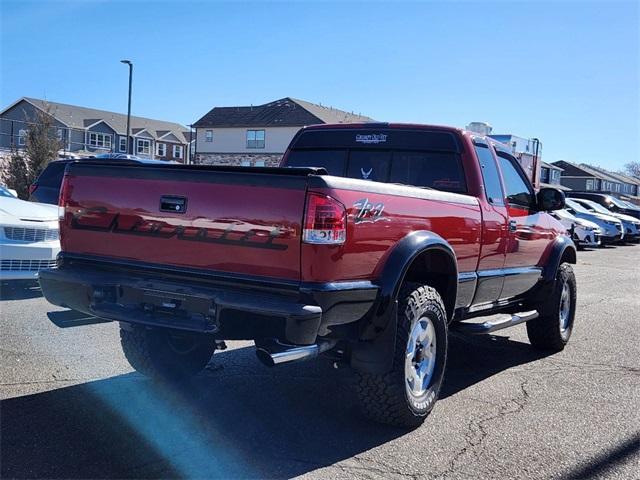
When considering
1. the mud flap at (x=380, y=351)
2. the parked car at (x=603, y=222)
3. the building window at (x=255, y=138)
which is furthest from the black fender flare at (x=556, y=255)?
the building window at (x=255, y=138)

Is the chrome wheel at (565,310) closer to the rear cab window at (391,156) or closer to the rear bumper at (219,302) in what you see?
the rear cab window at (391,156)

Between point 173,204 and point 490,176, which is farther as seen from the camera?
point 490,176

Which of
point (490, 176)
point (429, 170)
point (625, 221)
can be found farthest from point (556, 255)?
point (625, 221)

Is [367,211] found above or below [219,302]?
above

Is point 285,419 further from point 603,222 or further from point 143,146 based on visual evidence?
point 143,146

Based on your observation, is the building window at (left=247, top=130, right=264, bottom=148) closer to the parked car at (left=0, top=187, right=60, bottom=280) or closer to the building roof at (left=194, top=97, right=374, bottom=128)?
the building roof at (left=194, top=97, right=374, bottom=128)

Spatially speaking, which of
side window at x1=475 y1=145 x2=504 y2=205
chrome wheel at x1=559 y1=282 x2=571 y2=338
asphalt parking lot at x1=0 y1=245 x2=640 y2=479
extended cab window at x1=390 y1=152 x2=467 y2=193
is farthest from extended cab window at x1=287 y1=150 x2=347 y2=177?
chrome wheel at x1=559 y1=282 x2=571 y2=338

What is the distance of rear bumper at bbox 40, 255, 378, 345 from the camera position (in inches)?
145

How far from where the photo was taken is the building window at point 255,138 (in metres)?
55.1

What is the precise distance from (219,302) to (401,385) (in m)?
1.33

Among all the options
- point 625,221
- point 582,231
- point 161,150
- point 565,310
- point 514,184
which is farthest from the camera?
point 161,150

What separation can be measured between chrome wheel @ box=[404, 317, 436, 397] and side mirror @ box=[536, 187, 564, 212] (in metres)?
2.43

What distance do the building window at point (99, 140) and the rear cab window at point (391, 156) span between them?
197ft

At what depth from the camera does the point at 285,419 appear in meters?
4.55
